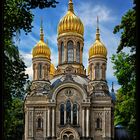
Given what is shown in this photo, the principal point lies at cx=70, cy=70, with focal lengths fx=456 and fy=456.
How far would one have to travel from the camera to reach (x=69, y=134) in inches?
2024

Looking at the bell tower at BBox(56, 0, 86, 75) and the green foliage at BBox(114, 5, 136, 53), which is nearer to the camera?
the green foliage at BBox(114, 5, 136, 53)

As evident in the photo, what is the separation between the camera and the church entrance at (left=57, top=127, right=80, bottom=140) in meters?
Answer: 51.2

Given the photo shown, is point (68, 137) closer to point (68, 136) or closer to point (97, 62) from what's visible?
point (68, 136)

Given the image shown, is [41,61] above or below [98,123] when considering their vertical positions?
above

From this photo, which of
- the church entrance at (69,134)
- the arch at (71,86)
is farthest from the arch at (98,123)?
the arch at (71,86)

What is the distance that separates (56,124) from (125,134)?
1115cm

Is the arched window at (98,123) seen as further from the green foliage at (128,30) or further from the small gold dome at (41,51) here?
the green foliage at (128,30)

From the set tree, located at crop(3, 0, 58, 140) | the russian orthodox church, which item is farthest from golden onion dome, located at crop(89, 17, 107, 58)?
tree, located at crop(3, 0, 58, 140)

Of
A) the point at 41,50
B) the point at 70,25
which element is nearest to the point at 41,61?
the point at 41,50

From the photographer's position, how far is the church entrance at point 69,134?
51156 millimetres

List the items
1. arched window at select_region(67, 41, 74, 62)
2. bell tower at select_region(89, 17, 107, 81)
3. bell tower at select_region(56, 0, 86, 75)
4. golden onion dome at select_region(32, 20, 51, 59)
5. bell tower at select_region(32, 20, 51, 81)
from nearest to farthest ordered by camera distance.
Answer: bell tower at select_region(89, 17, 107, 81) < bell tower at select_region(32, 20, 51, 81) < golden onion dome at select_region(32, 20, 51, 59) < bell tower at select_region(56, 0, 86, 75) < arched window at select_region(67, 41, 74, 62)

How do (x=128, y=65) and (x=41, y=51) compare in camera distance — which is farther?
A: (x=41, y=51)

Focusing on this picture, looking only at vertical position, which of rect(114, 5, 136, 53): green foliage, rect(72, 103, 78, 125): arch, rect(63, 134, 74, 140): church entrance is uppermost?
rect(114, 5, 136, 53): green foliage

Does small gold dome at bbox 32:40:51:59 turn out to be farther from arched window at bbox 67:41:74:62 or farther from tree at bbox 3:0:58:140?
tree at bbox 3:0:58:140
